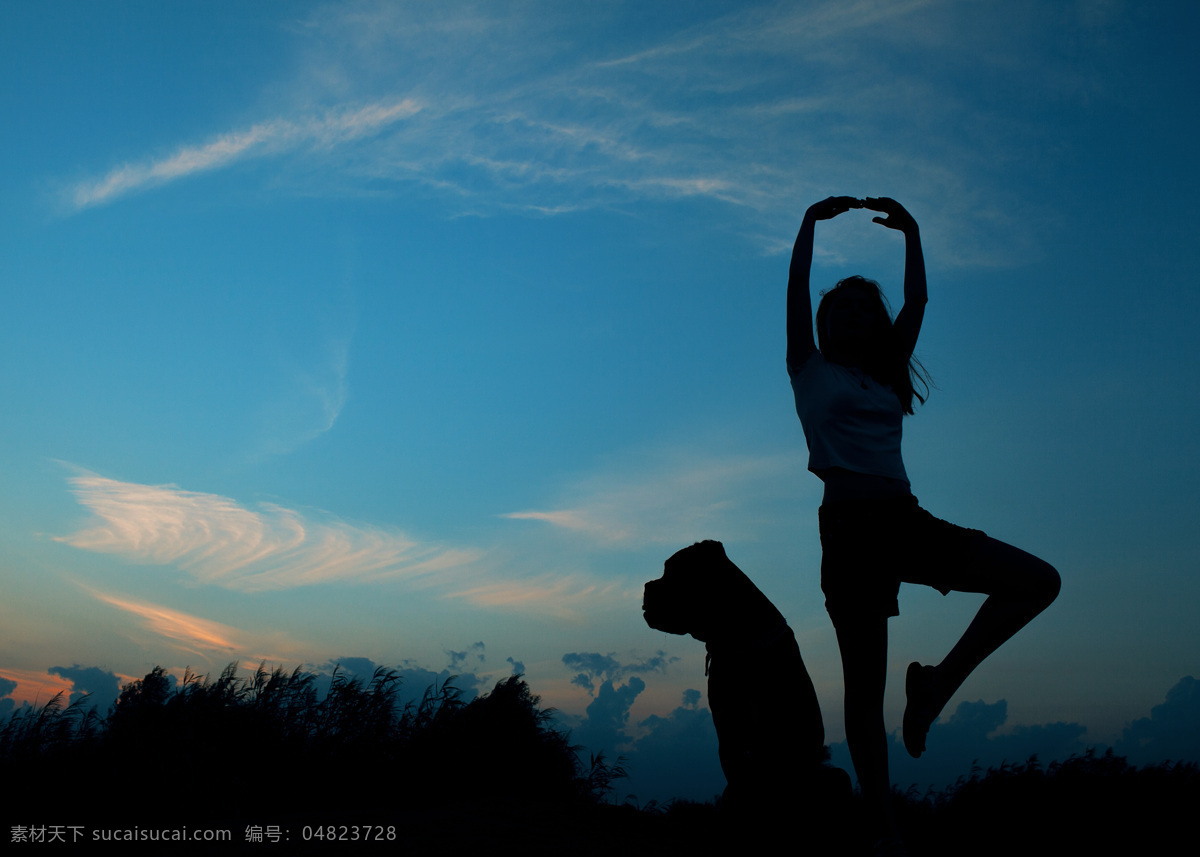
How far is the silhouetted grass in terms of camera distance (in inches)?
207

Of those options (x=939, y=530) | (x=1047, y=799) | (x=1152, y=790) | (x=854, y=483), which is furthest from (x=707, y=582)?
(x=1152, y=790)

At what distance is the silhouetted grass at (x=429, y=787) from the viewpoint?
207 inches

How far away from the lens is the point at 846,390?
345cm

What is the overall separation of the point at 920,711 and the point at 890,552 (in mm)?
687

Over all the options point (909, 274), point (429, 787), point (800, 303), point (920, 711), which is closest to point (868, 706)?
point (920, 711)

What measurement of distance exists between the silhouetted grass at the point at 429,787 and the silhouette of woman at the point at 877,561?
1.80 ft

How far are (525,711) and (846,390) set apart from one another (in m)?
9.54

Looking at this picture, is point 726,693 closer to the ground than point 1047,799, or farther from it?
farther from it

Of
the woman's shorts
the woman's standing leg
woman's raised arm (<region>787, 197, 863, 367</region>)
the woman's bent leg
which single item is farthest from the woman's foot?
woman's raised arm (<region>787, 197, 863, 367</region>)

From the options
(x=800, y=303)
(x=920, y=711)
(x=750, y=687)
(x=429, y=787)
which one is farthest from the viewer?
(x=429, y=787)

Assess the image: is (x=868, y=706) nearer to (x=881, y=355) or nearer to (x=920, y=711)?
(x=920, y=711)

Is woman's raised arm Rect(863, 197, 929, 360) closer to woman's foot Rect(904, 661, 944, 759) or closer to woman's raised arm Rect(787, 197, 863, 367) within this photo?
woman's raised arm Rect(787, 197, 863, 367)

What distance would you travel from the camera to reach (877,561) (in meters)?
3.25

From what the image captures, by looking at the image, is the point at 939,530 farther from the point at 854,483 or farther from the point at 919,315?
the point at 919,315
